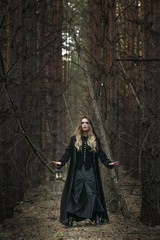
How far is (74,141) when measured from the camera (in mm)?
8203

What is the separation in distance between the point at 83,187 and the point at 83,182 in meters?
0.11

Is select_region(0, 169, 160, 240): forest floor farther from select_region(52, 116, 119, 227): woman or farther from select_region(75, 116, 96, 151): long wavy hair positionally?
select_region(75, 116, 96, 151): long wavy hair

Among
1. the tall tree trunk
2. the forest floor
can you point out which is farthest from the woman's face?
the forest floor

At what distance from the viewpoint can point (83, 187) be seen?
7.96m

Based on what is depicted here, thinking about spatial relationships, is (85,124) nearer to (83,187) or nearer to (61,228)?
(83,187)

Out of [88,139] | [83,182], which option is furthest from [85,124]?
[83,182]

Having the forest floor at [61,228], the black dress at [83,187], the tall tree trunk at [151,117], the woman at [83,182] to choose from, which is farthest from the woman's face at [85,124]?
the forest floor at [61,228]

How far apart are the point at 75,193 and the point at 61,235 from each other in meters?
1.23

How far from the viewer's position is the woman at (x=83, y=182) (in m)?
7.80

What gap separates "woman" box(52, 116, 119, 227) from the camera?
7805 mm

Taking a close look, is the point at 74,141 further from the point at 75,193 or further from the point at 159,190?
the point at 159,190

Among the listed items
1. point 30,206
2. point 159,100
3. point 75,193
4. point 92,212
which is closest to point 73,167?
point 75,193

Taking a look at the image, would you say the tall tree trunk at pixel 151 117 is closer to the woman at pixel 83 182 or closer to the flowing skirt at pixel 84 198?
the woman at pixel 83 182

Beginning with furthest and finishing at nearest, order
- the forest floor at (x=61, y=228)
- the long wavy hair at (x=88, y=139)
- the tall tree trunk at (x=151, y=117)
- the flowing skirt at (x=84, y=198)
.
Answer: the long wavy hair at (x=88, y=139)
the flowing skirt at (x=84, y=198)
the tall tree trunk at (x=151, y=117)
the forest floor at (x=61, y=228)
